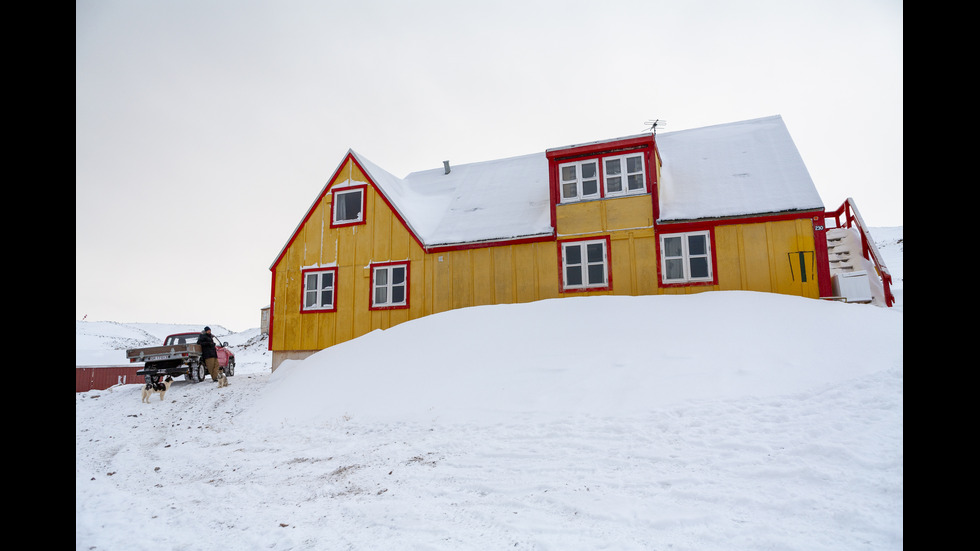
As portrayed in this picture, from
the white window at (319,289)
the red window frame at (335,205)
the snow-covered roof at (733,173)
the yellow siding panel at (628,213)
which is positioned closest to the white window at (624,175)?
the yellow siding panel at (628,213)

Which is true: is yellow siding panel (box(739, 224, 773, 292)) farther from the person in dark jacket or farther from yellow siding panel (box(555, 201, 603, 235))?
the person in dark jacket

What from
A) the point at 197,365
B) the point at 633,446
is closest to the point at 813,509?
the point at 633,446

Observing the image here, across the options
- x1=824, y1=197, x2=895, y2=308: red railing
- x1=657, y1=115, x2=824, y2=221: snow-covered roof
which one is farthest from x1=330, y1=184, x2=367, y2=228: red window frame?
x1=824, y1=197, x2=895, y2=308: red railing

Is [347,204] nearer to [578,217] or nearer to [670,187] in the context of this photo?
[578,217]

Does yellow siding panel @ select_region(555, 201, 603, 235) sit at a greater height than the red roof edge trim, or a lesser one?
lesser

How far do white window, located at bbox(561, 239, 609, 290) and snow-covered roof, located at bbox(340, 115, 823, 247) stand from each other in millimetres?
896

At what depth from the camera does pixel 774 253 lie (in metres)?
14.1

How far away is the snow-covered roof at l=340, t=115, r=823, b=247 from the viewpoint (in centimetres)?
1484

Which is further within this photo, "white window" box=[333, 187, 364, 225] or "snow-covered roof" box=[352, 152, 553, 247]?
"white window" box=[333, 187, 364, 225]

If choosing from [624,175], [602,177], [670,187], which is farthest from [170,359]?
[670,187]
